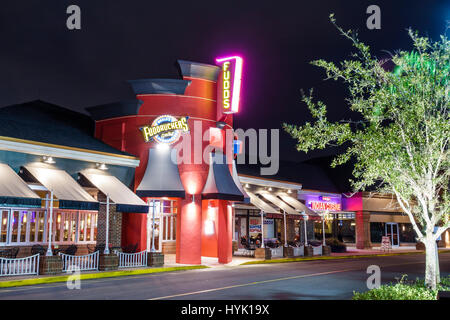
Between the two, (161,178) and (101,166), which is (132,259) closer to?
(161,178)

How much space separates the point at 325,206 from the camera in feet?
133

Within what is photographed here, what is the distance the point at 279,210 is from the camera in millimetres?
30344

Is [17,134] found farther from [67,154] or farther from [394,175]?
[394,175]

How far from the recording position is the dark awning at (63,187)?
18.2m

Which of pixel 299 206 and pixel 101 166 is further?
pixel 299 206

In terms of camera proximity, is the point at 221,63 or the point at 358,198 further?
the point at 358,198

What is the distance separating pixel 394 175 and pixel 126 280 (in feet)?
34.5

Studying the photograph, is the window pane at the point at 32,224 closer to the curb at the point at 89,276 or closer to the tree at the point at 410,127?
the curb at the point at 89,276

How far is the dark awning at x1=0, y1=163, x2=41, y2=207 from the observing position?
Result: 53.2ft

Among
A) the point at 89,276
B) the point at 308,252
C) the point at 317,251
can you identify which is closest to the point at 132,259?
the point at 89,276

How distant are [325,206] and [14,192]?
96.7 feet

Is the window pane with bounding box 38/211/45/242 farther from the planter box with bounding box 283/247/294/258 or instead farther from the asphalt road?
the planter box with bounding box 283/247/294/258

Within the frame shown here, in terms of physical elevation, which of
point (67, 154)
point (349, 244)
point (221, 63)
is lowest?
point (349, 244)
